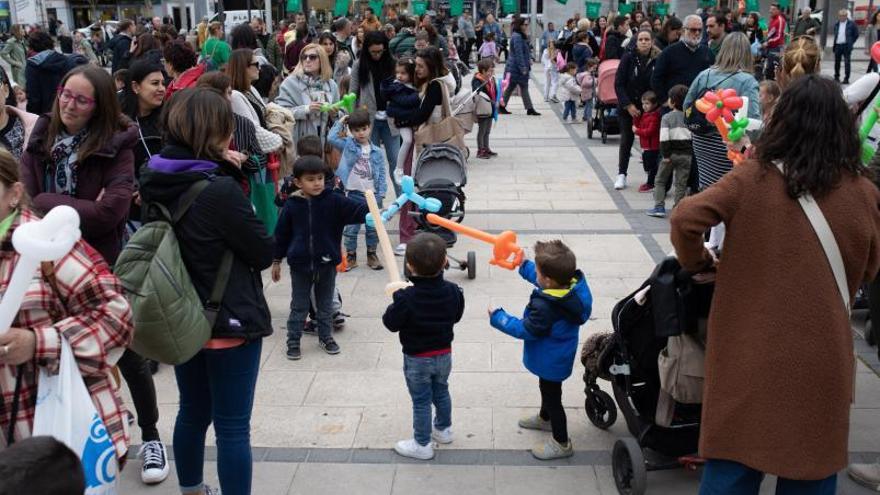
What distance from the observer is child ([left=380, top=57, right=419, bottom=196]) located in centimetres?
790

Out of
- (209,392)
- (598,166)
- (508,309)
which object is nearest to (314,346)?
(508,309)

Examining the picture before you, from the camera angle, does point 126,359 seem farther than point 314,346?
No

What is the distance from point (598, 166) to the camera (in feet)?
37.2

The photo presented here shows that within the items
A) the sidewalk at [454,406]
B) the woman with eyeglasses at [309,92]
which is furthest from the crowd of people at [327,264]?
the woman with eyeglasses at [309,92]

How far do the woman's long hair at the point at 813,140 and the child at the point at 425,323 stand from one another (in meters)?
1.66

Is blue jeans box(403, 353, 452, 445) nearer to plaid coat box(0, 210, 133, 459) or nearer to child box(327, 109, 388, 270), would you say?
plaid coat box(0, 210, 133, 459)

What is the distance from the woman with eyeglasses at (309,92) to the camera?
25.0 feet

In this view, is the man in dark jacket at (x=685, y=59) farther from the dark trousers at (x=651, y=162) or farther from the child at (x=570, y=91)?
the child at (x=570, y=91)

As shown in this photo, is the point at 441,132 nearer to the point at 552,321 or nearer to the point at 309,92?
the point at 309,92

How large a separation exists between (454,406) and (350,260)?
9.22ft

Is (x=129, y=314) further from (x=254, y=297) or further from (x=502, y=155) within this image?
(x=502, y=155)

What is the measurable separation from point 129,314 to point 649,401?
2.30 meters

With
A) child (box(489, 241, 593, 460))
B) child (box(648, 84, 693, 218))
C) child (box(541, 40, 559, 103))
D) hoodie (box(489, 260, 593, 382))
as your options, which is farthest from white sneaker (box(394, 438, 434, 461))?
child (box(541, 40, 559, 103))

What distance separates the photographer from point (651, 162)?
32.4 ft
